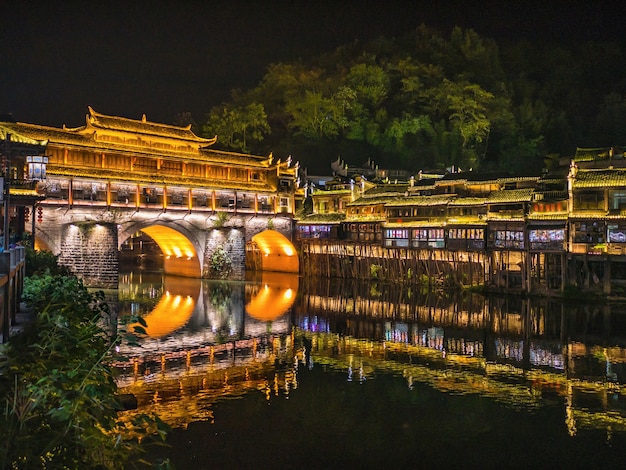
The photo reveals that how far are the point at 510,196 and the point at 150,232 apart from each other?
106ft

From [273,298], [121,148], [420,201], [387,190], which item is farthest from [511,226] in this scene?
[121,148]

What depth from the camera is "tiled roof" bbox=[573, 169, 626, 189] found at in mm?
39222

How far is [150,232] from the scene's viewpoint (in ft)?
189

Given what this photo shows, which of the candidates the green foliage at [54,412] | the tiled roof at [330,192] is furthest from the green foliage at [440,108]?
the green foliage at [54,412]

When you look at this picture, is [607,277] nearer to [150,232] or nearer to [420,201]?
[420,201]

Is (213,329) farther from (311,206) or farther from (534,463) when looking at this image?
(311,206)

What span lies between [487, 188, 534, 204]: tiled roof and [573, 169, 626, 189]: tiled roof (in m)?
3.83

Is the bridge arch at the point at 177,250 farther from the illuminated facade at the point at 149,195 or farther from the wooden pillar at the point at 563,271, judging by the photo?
the wooden pillar at the point at 563,271

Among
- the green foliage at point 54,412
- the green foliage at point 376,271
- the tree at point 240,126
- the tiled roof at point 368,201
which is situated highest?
the tree at point 240,126

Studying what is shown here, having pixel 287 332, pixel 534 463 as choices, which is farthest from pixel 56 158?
pixel 534 463

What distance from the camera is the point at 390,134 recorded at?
74.9m

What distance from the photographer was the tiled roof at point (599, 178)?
39222mm

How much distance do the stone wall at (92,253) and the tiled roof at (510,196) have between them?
92.2ft

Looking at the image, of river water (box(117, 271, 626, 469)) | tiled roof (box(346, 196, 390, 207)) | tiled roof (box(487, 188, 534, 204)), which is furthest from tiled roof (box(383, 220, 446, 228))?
river water (box(117, 271, 626, 469))
